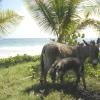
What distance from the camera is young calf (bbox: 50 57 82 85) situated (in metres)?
11.1

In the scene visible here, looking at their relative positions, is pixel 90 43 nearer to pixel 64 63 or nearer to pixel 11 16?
pixel 64 63

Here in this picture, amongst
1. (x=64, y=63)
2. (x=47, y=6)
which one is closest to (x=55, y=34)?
(x=47, y=6)

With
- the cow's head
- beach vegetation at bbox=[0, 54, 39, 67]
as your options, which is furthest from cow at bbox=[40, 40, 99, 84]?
beach vegetation at bbox=[0, 54, 39, 67]

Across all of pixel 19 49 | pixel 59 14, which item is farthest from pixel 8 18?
pixel 19 49

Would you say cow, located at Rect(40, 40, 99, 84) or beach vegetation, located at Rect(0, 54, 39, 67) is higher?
cow, located at Rect(40, 40, 99, 84)

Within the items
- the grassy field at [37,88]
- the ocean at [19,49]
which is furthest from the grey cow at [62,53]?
the ocean at [19,49]

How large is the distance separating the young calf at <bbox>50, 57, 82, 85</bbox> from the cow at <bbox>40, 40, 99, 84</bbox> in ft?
0.93

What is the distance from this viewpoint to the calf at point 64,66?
11109 mm

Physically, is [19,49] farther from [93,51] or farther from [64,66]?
[64,66]

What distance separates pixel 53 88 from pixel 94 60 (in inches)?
64.1

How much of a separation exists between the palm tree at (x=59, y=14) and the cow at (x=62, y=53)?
126 inches

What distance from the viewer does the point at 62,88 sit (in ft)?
38.7

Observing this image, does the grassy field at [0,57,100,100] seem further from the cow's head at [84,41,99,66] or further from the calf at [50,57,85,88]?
the cow's head at [84,41,99,66]

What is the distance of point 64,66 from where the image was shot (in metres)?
11.1
